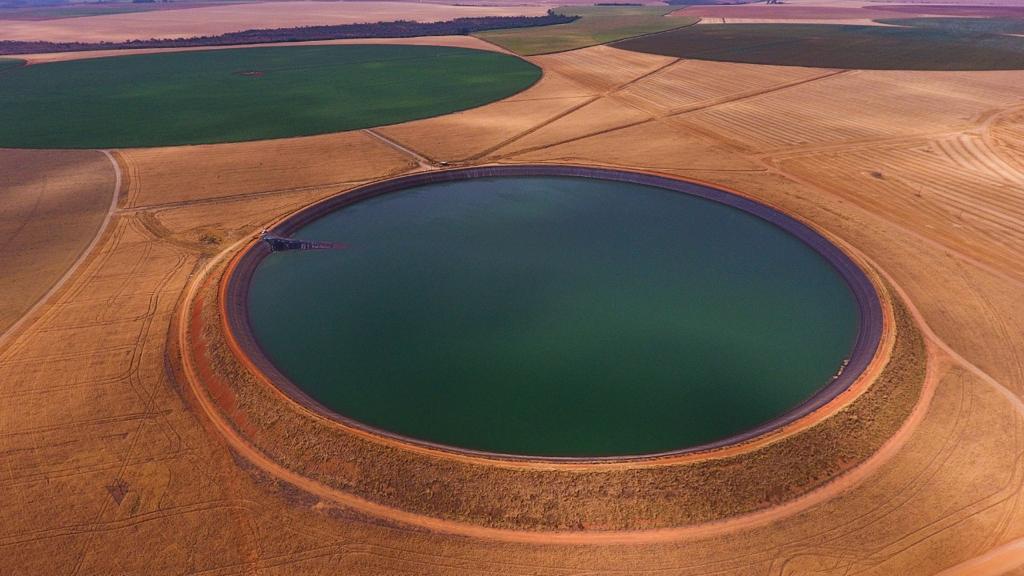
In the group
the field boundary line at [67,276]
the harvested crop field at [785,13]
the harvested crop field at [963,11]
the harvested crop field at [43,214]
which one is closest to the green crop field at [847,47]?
the harvested crop field at [785,13]

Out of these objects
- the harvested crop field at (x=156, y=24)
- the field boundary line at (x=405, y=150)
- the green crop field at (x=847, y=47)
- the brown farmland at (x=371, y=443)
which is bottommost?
the brown farmland at (x=371, y=443)

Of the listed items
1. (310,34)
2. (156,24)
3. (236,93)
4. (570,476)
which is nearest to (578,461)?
(570,476)

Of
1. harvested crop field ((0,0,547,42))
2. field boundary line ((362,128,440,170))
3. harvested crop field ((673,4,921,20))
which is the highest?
harvested crop field ((673,4,921,20))

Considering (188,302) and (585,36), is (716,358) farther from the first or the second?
(585,36)

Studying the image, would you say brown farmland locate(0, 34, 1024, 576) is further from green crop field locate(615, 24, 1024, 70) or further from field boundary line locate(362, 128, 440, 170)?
green crop field locate(615, 24, 1024, 70)

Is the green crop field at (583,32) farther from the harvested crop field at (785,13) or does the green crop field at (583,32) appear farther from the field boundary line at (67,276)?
the field boundary line at (67,276)

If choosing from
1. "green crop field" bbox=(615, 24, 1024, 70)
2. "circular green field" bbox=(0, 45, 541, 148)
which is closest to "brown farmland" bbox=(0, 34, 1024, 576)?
"circular green field" bbox=(0, 45, 541, 148)
